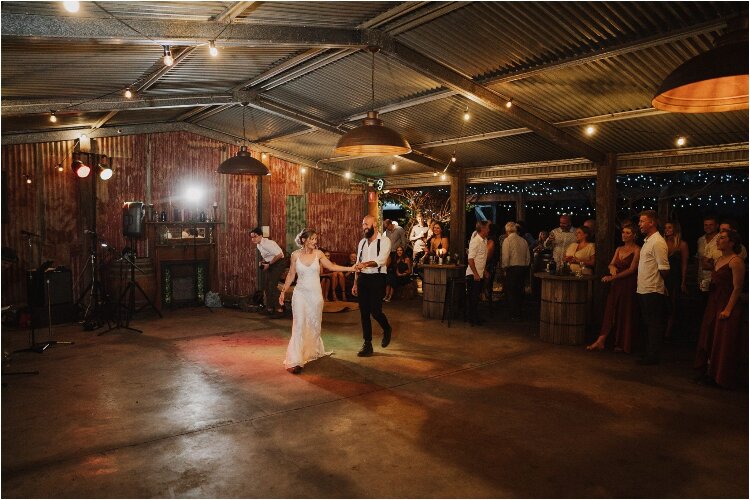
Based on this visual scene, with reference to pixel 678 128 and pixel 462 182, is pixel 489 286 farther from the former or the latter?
pixel 678 128

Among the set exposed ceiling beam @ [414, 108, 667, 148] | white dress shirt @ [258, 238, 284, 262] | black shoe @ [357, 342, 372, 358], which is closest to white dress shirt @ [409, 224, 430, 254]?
exposed ceiling beam @ [414, 108, 667, 148]

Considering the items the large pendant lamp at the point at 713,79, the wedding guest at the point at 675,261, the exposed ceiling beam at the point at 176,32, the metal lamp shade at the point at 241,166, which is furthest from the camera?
the wedding guest at the point at 675,261

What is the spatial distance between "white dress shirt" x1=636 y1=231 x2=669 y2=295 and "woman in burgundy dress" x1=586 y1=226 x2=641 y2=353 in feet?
0.96

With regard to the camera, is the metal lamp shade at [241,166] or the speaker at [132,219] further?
the speaker at [132,219]

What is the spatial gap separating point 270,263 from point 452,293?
3.43 metres

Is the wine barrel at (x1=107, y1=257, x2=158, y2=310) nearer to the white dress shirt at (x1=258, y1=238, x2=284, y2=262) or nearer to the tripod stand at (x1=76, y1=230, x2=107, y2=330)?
the tripod stand at (x1=76, y1=230, x2=107, y2=330)

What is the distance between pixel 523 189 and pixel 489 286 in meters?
8.72

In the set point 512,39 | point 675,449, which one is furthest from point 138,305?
point 675,449

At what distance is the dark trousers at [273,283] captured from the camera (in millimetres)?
9609

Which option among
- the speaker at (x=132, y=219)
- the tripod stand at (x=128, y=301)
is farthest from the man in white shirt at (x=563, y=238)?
the speaker at (x=132, y=219)

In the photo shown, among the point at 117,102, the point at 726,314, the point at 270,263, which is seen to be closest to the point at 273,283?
the point at 270,263

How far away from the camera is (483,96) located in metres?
7.30

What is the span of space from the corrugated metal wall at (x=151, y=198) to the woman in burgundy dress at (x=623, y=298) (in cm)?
824

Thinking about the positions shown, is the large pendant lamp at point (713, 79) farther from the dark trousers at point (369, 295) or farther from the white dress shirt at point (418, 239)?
the white dress shirt at point (418, 239)
